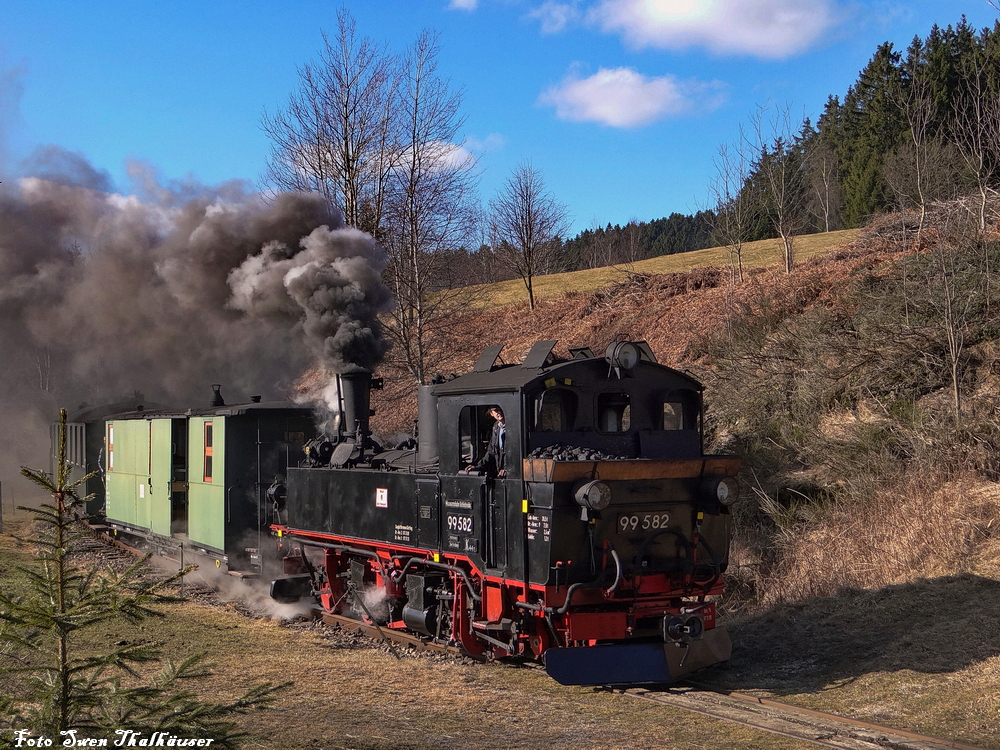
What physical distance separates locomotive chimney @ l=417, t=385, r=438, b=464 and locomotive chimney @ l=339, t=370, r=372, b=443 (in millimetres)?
2021

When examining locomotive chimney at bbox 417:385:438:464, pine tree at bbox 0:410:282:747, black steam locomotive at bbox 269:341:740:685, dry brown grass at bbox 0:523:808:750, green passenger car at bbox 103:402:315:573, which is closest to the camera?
pine tree at bbox 0:410:282:747

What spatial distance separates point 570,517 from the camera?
760 centimetres

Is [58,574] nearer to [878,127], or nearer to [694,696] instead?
[694,696]

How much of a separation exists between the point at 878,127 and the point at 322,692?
149ft

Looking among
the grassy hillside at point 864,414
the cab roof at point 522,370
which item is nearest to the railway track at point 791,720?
the cab roof at point 522,370

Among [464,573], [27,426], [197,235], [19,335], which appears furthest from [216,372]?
[464,573]

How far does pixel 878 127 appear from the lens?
4466cm

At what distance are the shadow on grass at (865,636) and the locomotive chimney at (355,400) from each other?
535 cm

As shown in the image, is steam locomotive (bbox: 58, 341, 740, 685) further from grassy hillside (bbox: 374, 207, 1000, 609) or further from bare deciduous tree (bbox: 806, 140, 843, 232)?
bare deciduous tree (bbox: 806, 140, 843, 232)

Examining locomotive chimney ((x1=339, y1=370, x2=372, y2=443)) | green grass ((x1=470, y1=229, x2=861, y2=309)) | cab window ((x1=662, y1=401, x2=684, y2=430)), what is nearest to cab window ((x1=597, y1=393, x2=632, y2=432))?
cab window ((x1=662, y1=401, x2=684, y2=430))

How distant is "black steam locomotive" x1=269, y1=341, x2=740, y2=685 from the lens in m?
7.66

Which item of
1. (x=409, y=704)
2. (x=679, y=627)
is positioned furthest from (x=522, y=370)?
(x=409, y=704)

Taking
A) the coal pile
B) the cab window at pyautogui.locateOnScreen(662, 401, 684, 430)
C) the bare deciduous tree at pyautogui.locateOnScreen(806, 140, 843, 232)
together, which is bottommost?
the coal pile

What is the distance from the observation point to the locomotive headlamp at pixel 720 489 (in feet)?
27.0
